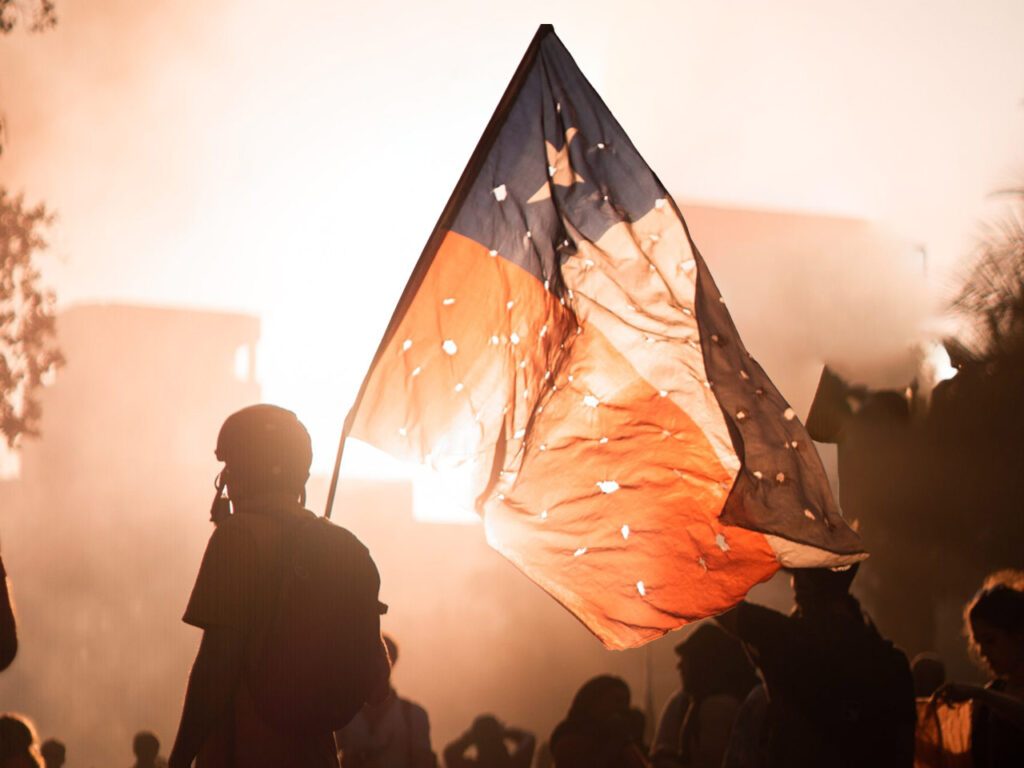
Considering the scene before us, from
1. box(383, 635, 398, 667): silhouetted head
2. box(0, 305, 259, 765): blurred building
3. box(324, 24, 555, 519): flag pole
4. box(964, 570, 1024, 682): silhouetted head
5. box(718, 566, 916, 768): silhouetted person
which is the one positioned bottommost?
box(0, 305, 259, 765): blurred building

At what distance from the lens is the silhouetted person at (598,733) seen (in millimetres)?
6875

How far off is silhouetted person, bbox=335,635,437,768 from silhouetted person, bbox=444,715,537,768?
3.59 metres

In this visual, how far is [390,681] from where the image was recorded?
5.11 metres

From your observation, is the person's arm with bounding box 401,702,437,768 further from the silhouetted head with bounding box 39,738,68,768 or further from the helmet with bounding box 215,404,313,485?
the silhouetted head with bounding box 39,738,68,768

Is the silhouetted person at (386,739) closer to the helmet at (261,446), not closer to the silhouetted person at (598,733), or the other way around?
the silhouetted person at (598,733)

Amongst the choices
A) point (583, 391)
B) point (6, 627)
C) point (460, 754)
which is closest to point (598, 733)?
point (583, 391)

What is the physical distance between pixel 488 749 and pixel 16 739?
18.6 ft

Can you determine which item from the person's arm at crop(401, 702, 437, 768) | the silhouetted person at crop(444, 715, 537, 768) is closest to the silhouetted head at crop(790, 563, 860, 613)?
the person's arm at crop(401, 702, 437, 768)

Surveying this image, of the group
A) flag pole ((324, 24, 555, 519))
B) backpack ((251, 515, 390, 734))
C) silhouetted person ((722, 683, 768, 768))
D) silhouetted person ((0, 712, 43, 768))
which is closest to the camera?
backpack ((251, 515, 390, 734))

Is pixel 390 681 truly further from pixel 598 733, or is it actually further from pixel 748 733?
pixel 598 733

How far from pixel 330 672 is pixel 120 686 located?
62.6 m

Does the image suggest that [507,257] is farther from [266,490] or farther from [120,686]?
[120,686]

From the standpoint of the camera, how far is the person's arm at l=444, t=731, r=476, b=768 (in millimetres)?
11109

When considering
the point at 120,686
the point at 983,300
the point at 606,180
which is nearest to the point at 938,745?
the point at 606,180
